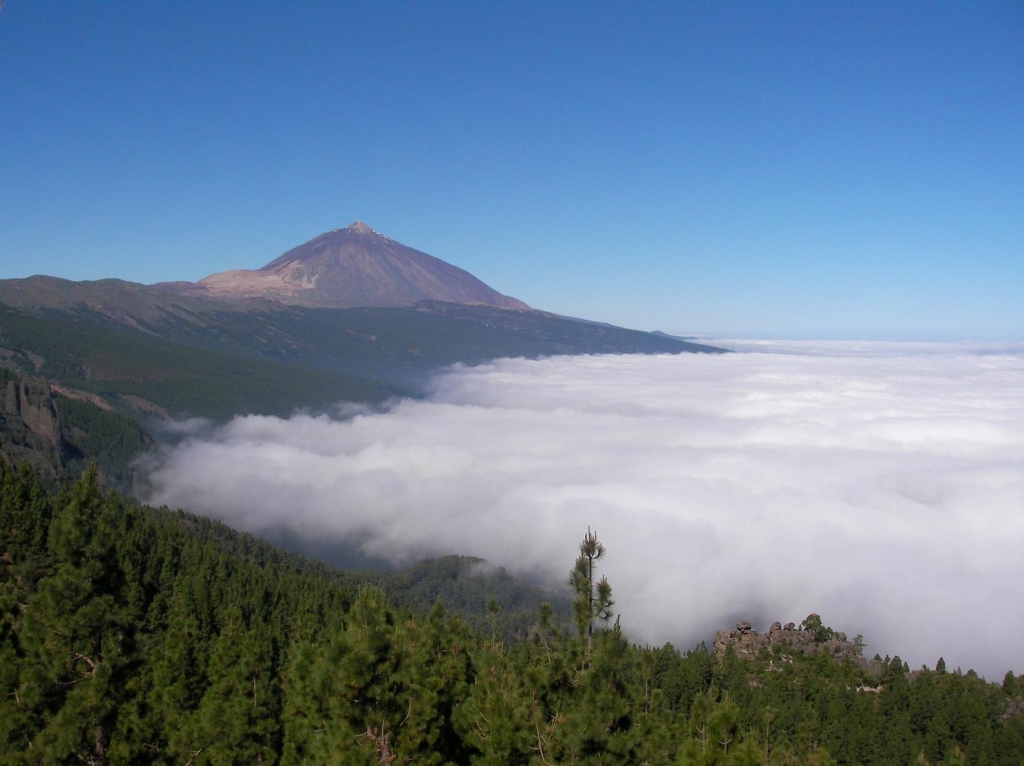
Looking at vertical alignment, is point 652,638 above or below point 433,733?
below

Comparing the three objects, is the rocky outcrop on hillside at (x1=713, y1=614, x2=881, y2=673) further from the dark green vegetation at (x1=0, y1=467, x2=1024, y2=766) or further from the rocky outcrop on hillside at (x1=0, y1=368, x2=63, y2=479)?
the rocky outcrop on hillside at (x1=0, y1=368, x2=63, y2=479)

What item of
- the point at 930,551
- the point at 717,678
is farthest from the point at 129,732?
the point at 930,551

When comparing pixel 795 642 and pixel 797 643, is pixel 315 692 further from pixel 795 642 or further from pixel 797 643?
pixel 795 642

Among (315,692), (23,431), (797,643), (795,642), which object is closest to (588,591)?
(315,692)

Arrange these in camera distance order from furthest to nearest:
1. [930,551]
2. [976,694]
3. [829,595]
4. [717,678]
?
1. [930,551]
2. [829,595]
3. [717,678]
4. [976,694]

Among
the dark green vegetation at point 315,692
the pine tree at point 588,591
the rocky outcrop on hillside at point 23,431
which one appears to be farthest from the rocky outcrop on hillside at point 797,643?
the rocky outcrop on hillside at point 23,431

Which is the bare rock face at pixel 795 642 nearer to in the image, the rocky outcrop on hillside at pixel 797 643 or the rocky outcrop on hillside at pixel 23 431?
the rocky outcrop on hillside at pixel 797 643

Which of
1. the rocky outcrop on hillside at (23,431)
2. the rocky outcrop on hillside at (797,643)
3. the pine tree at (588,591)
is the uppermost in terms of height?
the pine tree at (588,591)

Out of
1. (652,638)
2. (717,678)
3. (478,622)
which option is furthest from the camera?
(652,638)

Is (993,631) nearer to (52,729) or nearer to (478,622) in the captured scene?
(478,622)
